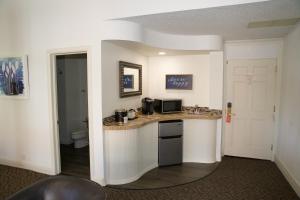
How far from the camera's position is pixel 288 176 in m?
3.33

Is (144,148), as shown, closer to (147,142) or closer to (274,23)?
(147,142)

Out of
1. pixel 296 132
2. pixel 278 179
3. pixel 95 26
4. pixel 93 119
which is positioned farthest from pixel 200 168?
pixel 95 26

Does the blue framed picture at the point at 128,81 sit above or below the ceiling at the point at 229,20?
below

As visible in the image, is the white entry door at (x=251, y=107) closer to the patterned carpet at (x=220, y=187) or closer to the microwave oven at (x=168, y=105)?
the patterned carpet at (x=220, y=187)

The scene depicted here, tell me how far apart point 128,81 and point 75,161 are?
6.39 ft

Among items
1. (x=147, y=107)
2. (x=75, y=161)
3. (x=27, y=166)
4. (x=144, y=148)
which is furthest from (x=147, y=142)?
(x=27, y=166)

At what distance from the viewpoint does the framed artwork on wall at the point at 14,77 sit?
356cm

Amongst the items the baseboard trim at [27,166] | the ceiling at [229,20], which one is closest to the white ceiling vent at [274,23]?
the ceiling at [229,20]

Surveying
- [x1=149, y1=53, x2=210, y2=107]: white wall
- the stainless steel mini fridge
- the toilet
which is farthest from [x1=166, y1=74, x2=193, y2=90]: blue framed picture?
the toilet

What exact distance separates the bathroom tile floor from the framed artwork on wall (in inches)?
58.8

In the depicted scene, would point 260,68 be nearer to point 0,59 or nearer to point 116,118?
point 116,118

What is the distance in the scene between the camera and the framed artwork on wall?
356 centimetres

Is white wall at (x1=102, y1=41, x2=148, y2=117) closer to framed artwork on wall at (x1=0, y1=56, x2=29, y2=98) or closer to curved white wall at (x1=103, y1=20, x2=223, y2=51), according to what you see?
curved white wall at (x1=103, y1=20, x2=223, y2=51)

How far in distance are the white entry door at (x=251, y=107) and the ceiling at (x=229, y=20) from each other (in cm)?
65
